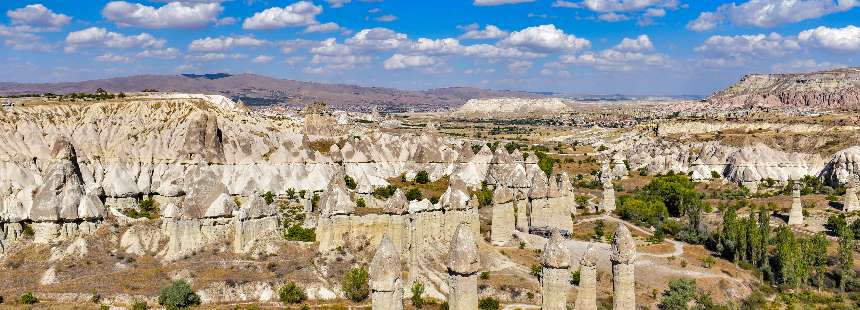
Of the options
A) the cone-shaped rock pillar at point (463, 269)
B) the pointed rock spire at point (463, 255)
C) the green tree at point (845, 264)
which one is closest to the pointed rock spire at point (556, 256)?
the cone-shaped rock pillar at point (463, 269)

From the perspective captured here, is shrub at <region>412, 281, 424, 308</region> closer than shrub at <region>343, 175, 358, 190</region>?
Yes

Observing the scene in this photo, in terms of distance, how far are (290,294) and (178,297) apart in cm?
527

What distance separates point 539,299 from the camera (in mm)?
37000

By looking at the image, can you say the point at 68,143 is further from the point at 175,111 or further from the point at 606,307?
the point at 606,307

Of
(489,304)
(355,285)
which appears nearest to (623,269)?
(489,304)

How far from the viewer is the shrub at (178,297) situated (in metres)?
34.4

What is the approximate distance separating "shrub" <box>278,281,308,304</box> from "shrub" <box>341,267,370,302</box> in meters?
2.18

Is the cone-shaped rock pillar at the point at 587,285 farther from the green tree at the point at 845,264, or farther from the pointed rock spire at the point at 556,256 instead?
the green tree at the point at 845,264

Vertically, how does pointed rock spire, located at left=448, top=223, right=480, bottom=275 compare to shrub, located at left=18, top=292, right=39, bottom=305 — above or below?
above

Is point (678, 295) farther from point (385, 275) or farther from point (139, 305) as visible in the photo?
point (139, 305)

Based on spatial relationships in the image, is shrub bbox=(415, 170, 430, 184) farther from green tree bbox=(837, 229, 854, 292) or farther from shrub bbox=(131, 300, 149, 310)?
shrub bbox=(131, 300, 149, 310)

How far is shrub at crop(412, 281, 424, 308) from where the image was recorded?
115ft

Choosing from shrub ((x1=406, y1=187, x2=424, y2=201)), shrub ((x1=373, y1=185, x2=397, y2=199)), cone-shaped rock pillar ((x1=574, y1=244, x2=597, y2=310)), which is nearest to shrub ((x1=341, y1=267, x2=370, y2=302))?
cone-shaped rock pillar ((x1=574, y1=244, x2=597, y2=310))

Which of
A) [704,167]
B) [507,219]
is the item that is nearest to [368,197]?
[507,219]
